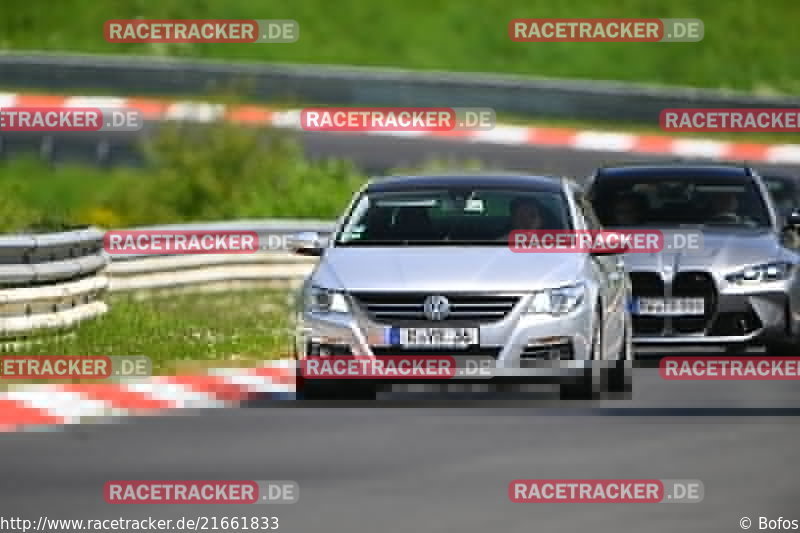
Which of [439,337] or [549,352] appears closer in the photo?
[439,337]

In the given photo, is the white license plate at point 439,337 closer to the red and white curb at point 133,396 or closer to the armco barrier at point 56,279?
the red and white curb at point 133,396

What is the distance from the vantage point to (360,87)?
42.1 metres

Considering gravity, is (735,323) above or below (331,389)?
above

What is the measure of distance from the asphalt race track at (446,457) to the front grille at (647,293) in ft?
4.57

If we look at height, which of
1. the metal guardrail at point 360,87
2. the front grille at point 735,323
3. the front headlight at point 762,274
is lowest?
the front grille at point 735,323

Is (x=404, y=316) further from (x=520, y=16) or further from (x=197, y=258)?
(x=520, y=16)

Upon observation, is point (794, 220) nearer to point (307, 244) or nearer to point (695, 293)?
point (695, 293)

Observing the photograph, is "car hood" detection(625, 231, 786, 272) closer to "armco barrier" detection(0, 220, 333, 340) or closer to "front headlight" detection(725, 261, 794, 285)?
"front headlight" detection(725, 261, 794, 285)

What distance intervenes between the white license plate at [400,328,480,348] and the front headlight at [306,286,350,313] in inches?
17.3

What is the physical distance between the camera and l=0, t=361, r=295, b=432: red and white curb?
14938mm

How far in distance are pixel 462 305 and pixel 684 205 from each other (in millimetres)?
5286

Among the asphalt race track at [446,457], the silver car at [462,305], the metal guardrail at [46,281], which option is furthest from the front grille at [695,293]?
the metal guardrail at [46,281]

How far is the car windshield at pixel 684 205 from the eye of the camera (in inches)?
771

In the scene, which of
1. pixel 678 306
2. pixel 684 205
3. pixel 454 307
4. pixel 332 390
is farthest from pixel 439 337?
pixel 684 205
